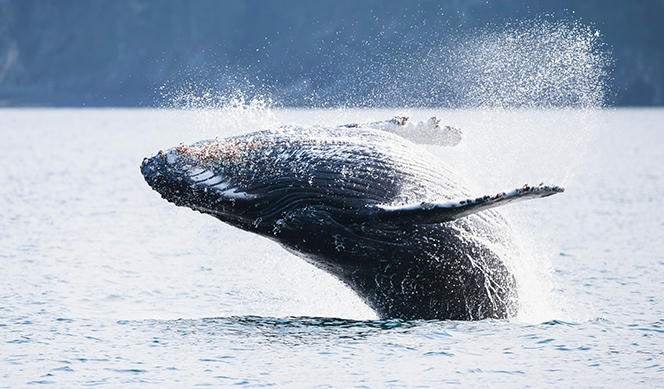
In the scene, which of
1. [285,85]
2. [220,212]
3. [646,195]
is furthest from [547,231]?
[285,85]

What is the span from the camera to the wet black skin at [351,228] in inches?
431

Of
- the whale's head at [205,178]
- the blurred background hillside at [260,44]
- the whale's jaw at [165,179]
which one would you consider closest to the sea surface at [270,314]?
the whale's head at [205,178]

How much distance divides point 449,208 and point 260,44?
124096 millimetres

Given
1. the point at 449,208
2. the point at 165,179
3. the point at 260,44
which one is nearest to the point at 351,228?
the point at 449,208

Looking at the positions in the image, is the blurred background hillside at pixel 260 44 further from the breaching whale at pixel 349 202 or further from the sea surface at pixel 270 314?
the breaching whale at pixel 349 202

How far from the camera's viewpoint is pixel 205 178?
432 inches

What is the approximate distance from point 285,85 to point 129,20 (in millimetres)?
41042

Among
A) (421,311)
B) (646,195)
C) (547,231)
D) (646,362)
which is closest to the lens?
(646,362)

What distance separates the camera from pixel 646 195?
1271 inches

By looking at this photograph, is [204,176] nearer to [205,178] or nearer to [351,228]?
[205,178]

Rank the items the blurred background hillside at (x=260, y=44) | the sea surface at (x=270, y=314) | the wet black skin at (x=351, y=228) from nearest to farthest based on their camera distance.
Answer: the sea surface at (x=270, y=314) → the wet black skin at (x=351, y=228) → the blurred background hillside at (x=260, y=44)

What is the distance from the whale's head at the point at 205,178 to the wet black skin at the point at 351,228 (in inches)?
0.5

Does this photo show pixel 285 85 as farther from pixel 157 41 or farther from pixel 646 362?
pixel 646 362

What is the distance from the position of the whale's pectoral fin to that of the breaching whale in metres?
0.06
